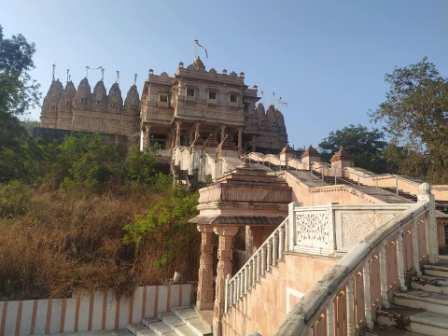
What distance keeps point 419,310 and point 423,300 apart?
13 cm

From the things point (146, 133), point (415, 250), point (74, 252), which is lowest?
point (74, 252)

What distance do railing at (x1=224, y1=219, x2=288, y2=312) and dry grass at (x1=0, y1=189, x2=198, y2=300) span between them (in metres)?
4.36

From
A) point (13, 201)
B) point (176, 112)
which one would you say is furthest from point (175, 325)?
point (176, 112)

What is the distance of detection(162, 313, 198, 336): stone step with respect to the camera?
902 cm

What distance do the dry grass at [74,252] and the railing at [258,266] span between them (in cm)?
436

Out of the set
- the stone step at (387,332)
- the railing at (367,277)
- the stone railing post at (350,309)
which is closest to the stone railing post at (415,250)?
the railing at (367,277)

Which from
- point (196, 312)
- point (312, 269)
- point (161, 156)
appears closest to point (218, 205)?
point (312, 269)

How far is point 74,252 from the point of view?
11703 millimetres

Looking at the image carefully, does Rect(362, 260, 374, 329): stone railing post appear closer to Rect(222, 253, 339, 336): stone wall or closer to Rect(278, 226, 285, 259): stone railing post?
Rect(222, 253, 339, 336): stone wall

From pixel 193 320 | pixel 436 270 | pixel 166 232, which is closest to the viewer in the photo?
pixel 436 270

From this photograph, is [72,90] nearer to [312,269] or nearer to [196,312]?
[196,312]

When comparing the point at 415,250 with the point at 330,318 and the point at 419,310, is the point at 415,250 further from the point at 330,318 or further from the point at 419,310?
the point at 330,318

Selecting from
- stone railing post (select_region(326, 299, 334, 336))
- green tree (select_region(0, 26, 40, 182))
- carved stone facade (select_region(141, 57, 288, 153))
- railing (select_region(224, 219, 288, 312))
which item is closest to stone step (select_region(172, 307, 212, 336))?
railing (select_region(224, 219, 288, 312))

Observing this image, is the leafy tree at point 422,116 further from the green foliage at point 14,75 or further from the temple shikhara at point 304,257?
the green foliage at point 14,75
